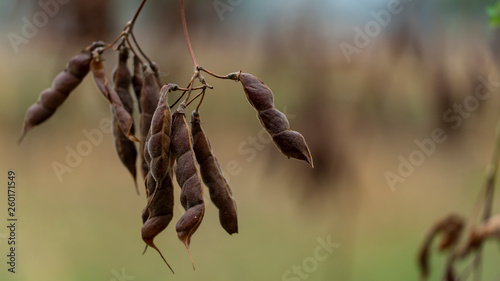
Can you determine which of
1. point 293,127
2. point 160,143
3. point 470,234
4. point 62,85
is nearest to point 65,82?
point 62,85

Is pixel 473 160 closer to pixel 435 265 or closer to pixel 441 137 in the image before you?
pixel 441 137

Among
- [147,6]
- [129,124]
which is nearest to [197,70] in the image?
[129,124]

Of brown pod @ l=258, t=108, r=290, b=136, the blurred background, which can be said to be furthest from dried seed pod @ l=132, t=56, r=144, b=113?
the blurred background

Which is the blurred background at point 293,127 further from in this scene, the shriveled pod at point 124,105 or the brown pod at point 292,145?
the brown pod at point 292,145

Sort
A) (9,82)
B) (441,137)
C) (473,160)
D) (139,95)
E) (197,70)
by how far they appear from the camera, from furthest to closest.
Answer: (473,160) → (441,137) → (9,82) → (139,95) → (197,70)

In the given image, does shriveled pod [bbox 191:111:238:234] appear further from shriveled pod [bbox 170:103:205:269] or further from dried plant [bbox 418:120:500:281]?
dried plant [bbox 418:120:500:281]

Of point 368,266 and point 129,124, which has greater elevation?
point 129,124

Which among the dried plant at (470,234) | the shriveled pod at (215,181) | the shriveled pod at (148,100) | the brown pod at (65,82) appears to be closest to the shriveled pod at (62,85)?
the brown pod at (65,82)
